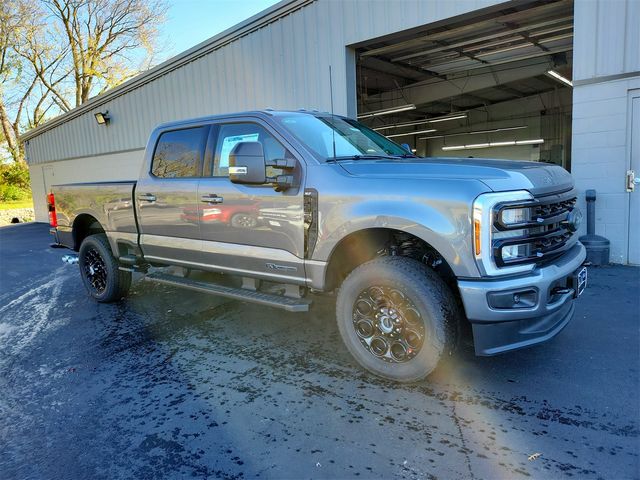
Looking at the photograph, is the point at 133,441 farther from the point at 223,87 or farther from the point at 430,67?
the point at 430,67

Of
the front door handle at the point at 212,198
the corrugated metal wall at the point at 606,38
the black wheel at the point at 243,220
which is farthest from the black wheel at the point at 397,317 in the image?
the corrugated metal wall at the point at 606,38

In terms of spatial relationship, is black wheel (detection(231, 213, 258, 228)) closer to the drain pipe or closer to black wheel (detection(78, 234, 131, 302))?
black wheel (detection(78, 234, 131, 302))

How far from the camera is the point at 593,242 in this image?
659cm

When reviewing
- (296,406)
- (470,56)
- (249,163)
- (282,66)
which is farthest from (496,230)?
(470,56)

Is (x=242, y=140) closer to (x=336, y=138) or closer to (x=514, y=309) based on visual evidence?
(x=336, y=138)

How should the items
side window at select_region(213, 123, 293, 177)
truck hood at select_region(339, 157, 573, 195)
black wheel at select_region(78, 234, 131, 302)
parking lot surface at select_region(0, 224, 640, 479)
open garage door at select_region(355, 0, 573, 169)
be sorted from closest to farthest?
1. parking lot surface at select_region(0, 224, 640, 479)
2. truck hood at select_region(339, 157, 573, 195)
3. side window at select_region(213, 123, 293, 177)
4. black wheel at select_region(78, 234, 131, 302)
5. open garage door at select_region(355, 0, 573, 169)

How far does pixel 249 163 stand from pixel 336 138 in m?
0.91

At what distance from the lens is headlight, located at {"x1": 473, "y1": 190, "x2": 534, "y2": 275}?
2838 millimetres

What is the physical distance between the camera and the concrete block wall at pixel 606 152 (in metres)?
6.50

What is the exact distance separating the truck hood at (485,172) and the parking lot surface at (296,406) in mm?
1440

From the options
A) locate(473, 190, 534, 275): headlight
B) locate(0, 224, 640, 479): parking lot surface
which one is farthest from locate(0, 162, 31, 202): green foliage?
locate(473, 190, 534, 275): headlight

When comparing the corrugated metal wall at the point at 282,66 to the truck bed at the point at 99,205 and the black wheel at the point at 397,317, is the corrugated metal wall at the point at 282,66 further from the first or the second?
the black wheel at the point at 397,317

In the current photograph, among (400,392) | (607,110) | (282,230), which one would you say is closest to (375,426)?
(400,392)

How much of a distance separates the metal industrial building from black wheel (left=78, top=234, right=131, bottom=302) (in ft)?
17.3
